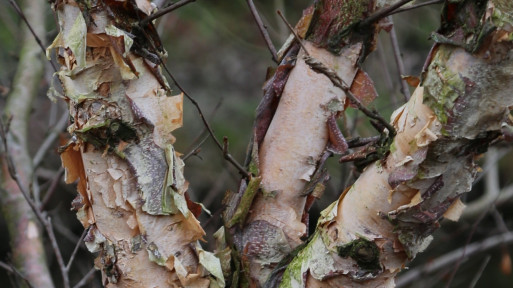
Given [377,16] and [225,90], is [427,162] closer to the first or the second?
[377,16]

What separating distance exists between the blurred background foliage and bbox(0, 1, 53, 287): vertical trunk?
0.65 ft

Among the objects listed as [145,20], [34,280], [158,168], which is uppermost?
[145,20]

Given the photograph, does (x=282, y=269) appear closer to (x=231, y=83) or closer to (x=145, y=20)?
(x=145, y=20)

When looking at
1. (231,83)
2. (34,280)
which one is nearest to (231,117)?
(231,83)

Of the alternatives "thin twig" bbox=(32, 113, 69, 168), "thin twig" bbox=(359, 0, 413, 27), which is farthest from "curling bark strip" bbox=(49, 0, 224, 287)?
"thin twig" bbox=(32, 113, 69, 168)

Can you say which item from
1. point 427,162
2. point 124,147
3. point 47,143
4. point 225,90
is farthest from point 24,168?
point 225,90

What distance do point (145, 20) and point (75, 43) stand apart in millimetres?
122

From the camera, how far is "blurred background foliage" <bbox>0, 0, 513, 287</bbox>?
2.71 m

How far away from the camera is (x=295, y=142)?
3.71 feet

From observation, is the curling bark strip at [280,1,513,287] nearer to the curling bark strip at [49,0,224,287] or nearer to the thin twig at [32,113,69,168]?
the curling bark strip at [49,0,224,287]

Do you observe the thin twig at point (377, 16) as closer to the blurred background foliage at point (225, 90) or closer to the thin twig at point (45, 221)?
the thin twig at point (45, 221)

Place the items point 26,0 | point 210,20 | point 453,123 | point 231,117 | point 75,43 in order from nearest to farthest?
point 453,123 → point 75,43 → point 26,0 → point 210,20 → point 231,117

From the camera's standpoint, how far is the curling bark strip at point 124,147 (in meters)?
0.97

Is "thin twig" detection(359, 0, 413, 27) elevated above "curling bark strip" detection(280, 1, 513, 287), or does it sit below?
above
